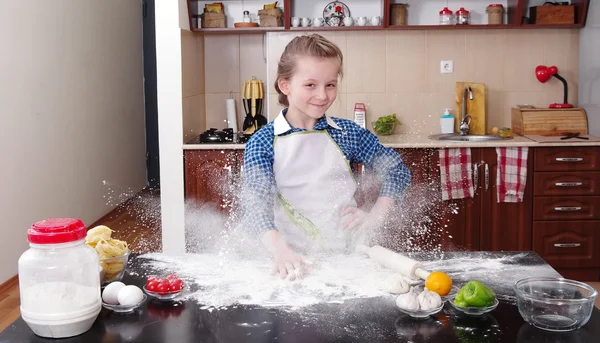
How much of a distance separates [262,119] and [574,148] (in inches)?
74.4

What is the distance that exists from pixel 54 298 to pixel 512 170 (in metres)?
3.24

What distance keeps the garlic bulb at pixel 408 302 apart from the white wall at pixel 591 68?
326 cm

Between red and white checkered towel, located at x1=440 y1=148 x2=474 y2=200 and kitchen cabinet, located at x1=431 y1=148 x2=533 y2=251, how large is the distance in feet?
0.13

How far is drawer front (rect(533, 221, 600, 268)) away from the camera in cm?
428

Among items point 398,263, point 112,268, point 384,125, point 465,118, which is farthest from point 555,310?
point 465,118

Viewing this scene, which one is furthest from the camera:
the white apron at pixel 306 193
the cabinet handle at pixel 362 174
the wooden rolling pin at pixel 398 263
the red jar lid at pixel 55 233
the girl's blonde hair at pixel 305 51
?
the cabinet handle at pixel 362 174

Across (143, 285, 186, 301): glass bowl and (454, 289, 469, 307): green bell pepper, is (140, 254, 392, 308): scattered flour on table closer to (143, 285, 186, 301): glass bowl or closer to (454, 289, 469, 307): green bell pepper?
(143, 285, 186, 301): glass bowl

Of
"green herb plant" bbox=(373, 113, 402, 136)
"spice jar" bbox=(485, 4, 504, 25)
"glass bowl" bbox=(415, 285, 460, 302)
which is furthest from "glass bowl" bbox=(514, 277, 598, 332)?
"spice jar" bbox=(485, 4, 504, 25)

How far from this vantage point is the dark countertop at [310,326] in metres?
1.44

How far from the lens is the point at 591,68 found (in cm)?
452

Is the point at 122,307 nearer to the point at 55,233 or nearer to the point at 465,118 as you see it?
the point at 55,233

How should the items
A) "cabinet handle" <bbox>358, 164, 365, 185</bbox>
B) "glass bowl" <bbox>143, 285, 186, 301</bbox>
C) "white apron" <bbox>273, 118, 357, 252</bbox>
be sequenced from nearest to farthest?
1. "glass bowl" <bbox>143, 285, 186, 301</bbox>
2. "white apron" <bbox>273, 118, 357, 252</bbox>
3. "cabinet handle" <bbox>358, 164, 365, 185</bbox>

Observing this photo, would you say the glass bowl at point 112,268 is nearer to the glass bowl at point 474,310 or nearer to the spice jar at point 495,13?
the glass bowl at point 474,310

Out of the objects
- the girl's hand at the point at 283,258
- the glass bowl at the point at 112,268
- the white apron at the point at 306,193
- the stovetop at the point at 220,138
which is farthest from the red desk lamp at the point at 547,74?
the glass bowl at the point at 112,268
